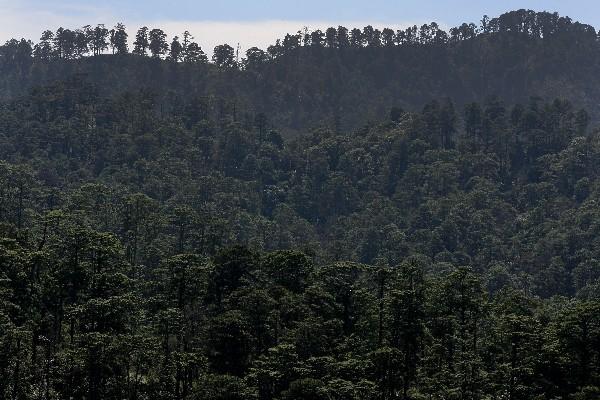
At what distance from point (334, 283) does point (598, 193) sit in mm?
84670

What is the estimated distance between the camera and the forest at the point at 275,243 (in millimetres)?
50906

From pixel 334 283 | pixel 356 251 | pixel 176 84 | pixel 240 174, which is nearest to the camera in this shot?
pixel 334 283

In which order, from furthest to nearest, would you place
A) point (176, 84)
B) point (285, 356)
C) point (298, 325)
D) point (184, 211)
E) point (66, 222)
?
point (176, 84) → point (184, 211) → point (66, 222) → point (298, 325) → point (285, 356)

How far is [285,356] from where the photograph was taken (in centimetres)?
5116

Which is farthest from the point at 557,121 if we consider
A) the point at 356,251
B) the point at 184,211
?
the point at 184,211

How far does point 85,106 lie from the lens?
513 feet

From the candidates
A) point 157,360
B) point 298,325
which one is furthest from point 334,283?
point 157,360

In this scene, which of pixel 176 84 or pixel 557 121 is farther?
pixel 176 84

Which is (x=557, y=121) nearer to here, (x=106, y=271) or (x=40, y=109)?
(x=40, y=109)

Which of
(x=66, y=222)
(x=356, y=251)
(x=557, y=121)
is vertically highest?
(x=557, y=121)

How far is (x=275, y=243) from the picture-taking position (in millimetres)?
121750

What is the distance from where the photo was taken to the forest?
167 feet

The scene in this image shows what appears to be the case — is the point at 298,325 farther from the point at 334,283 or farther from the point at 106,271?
the point at 106,271

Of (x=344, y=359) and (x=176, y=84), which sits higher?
(x=176, y=84)
